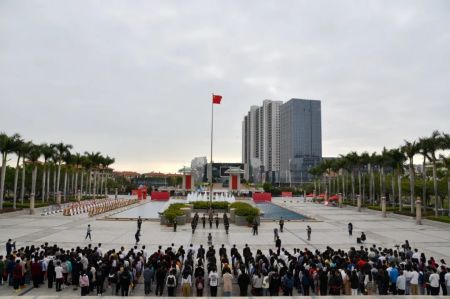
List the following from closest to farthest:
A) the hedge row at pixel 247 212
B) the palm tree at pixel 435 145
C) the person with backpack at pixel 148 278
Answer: the person with backpack at pixel 148 278 < the hedge row at pixel 247 212 < the palm tree at pixel 435 145

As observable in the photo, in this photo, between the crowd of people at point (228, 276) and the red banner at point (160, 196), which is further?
the red banner at point (160, 196)

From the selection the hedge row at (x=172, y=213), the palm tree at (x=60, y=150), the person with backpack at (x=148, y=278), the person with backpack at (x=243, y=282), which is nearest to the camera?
the person with backpack at (x=243, y=282)

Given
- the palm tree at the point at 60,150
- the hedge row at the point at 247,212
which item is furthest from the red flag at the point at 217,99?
the palm tree at the point at 60,150

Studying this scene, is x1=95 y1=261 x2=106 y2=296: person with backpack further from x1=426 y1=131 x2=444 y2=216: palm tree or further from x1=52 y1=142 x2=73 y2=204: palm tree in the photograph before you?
x1=52 y1=142 x2=73 y2=204: palm tree

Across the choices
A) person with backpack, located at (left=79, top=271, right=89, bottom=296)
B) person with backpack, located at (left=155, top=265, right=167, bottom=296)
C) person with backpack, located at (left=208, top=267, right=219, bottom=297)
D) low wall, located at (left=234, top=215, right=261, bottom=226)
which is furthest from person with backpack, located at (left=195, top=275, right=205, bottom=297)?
low wall, located at (left=234, top=215, right=261, bottom=226)

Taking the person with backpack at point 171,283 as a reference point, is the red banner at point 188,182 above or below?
above

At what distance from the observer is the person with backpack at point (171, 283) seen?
1373cm

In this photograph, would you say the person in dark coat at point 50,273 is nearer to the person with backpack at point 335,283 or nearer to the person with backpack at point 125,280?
the person with backpack at point 125,280

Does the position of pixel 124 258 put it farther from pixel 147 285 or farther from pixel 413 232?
pixel 413 232

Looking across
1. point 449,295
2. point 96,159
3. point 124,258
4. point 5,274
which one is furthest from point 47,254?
point 96,159

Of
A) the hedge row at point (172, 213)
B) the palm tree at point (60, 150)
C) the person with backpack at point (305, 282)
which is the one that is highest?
the palm tree at point (60, 150)

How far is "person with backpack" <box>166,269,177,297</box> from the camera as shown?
13.7 m

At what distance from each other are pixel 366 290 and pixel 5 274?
14536 mm

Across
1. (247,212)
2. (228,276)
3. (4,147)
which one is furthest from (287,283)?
(4,147)
